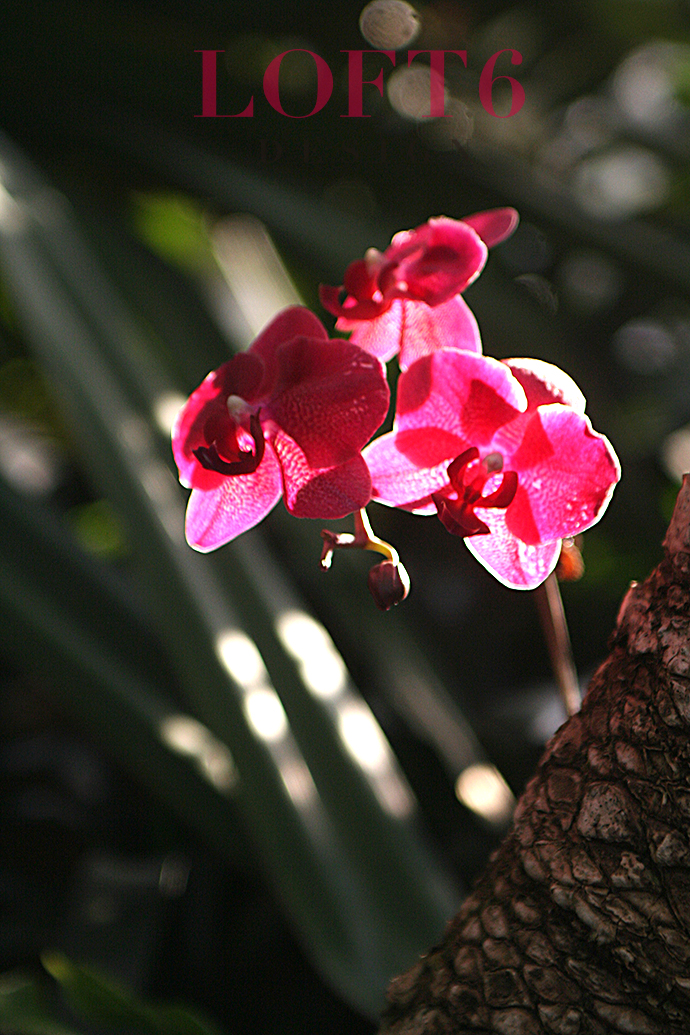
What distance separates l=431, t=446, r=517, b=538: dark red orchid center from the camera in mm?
200

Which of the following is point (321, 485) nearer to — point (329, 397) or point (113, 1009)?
point (329, 397)

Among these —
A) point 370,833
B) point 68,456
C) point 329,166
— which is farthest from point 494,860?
point 68,456

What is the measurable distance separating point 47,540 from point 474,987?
47 cm

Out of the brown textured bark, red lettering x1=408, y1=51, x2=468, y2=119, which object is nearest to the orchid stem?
the brown textured bark

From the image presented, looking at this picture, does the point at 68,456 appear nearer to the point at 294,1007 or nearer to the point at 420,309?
the point at 294,1007

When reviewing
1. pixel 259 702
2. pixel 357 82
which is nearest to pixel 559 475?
pixel 259 702

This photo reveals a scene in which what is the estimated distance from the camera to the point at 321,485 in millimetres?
202

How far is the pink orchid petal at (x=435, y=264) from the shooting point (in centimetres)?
22

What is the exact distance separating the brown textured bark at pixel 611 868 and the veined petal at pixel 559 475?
0.02 meters

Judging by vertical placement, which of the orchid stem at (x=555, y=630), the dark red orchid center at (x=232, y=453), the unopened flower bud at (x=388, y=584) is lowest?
the orchid stem at (x=555, y=630)

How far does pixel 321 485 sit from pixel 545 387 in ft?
0.23

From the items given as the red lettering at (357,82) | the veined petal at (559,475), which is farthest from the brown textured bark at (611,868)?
the red lettering at (357,82)

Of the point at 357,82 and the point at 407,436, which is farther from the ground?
the point at 357,82

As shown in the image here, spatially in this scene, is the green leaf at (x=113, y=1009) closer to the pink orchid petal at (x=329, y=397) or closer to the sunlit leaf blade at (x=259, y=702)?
the sunlit leaf blade at (x=259, y=702)
